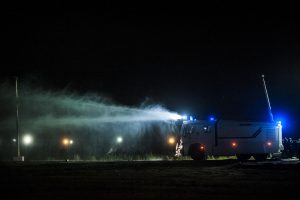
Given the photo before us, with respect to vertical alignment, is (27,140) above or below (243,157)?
above

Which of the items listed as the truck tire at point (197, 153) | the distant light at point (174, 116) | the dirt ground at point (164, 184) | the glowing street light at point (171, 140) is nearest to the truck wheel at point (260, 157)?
the truck tire at point (197, 153)

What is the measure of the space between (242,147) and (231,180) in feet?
45.2

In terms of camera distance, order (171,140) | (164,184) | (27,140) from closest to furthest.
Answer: (164,184) < (171,140) < (27,140)

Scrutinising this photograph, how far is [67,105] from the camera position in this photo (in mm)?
61031

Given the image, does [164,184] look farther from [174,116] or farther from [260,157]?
[174,116]

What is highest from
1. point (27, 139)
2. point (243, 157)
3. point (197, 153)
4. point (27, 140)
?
point (27, 139)

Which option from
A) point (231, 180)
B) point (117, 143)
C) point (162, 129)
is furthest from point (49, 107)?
point (231, 180)

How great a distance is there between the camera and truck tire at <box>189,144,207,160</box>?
33.0 m

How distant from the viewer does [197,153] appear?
33188 mm

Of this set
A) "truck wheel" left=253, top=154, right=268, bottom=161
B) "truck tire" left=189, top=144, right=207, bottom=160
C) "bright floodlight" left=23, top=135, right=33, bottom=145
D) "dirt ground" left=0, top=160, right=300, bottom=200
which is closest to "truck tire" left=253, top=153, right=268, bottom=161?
"truck wheel" left=253, top=154, right=268, bottom=161

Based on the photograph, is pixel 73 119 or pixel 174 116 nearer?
pixel 174 116

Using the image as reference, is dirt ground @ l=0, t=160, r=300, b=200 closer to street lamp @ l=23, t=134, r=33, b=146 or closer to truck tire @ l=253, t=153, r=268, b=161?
truck tire @ l=253, t=153, r=268, b=161

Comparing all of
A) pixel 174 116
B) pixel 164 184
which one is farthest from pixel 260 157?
pixel 164 184

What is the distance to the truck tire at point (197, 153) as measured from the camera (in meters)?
33.0
